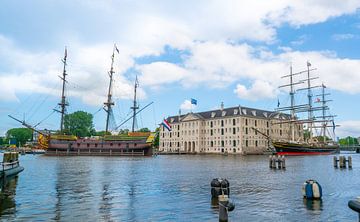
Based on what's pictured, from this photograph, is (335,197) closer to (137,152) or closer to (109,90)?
(137,152)

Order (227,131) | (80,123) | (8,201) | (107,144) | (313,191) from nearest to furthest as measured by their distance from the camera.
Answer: (8,201), (313,191), (107,144), (227,131), (80,123)

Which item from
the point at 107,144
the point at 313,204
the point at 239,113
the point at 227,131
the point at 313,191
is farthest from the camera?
the point at 227,131

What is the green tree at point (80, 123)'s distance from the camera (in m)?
146

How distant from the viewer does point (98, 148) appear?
96.2 meters

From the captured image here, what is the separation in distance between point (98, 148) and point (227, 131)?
50098 millimetres

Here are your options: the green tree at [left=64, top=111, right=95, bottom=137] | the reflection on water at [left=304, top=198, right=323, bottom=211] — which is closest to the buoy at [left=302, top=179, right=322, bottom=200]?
the reflection on water at [left=304, top=198, right=323, bottom=211]

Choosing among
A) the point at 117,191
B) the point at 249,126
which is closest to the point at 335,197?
the point at 117,191

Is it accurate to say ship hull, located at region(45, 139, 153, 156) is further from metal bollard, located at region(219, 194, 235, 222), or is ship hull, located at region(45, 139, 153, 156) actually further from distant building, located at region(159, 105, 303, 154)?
metal bollard, located at region(219, 194, 235, 222)

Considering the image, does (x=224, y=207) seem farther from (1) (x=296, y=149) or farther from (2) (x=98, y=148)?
(1) (x=296, y=149)

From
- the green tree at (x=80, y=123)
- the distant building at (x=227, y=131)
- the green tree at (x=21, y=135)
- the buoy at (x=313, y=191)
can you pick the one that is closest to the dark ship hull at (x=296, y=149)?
the distant building at (x=227, y=131)

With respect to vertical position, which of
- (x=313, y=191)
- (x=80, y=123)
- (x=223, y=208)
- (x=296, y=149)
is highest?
(x=80, y=123)

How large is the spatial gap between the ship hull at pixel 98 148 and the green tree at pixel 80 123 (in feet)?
152

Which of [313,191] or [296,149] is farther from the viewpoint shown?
[296,149]

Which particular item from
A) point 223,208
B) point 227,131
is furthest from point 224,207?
point 227,131
